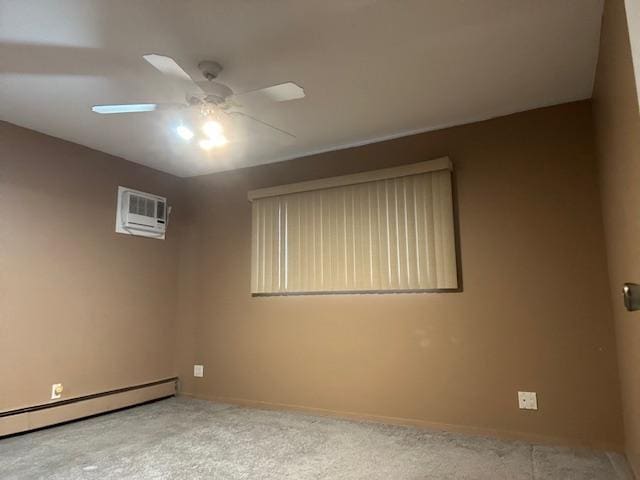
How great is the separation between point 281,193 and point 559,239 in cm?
231

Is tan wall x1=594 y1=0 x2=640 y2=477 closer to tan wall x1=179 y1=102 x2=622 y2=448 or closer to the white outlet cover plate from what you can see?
tan wall x1=179 y1=102 x2=622 y2=448

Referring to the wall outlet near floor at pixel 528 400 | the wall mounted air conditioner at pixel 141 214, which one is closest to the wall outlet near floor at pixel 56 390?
the wall mounted air conditioner at pixel 141 214

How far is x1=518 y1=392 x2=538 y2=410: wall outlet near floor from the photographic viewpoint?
2.81 metres

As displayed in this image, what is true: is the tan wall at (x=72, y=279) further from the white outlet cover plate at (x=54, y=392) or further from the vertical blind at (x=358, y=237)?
the vertical blind at (x=358, y=237)

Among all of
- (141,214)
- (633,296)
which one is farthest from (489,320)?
(141,214)

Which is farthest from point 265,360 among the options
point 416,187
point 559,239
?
point 559,239

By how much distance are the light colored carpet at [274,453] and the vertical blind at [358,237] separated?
1.10 m

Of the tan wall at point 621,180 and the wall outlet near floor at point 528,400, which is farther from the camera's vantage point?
the wall outlet near floor at point 528,400

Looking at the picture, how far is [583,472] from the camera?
7.49 ft

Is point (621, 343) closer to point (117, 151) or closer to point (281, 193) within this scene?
point (281, 193)

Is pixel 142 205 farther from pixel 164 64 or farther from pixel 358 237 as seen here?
pixel 164 64

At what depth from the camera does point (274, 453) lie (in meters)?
2.64

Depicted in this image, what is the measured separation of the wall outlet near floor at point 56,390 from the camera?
10.8 ft

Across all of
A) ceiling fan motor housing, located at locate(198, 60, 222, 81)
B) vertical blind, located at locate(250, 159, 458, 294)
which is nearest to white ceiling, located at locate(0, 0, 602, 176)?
ceiling fan motor housing, located at locate(198, 60, 222, 81)
